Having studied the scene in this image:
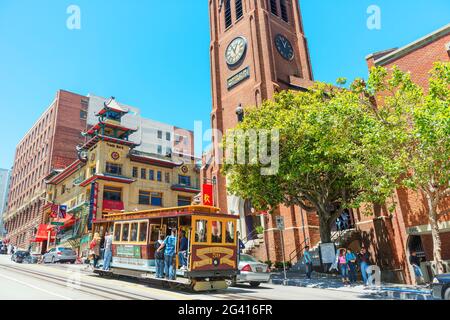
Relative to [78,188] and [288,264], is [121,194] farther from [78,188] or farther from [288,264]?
[288,264]

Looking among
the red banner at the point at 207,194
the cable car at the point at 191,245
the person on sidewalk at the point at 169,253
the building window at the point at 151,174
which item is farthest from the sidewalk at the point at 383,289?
the building window at the point at 151,174

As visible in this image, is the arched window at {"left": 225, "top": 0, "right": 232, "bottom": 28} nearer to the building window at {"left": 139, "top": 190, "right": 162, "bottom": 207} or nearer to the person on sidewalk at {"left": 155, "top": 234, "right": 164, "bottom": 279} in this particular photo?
the building window at {"left": 139, "top": 190, "right": 162, "bottom": 207}

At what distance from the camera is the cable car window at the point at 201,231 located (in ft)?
37.1

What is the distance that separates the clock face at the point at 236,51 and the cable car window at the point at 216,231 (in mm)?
25681

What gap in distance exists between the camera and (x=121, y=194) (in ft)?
132

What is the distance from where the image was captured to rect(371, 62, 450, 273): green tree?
1031cm

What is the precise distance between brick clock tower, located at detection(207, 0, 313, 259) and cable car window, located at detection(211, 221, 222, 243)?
56.0ft

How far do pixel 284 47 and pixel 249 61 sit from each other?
5181 mm

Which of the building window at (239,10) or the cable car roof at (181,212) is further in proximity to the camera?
the building window at (239,10)

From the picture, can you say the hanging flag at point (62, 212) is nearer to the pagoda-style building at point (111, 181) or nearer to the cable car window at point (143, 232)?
the pagoda-style building at point (111, 181)

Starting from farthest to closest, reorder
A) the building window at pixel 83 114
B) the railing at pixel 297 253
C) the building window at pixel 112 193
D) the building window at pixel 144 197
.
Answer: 1. the building window at pixel 83 114
2. the building window at pixel 144 197
3. the building window at pixel 112 193
4. the railing at pixel 297 253

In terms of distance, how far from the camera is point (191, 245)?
1105 cm
